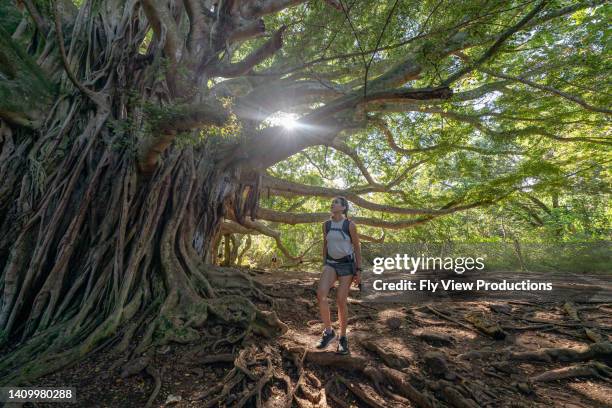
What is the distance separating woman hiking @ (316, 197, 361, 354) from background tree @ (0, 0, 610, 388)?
61cm

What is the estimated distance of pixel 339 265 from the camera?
246 centimetres

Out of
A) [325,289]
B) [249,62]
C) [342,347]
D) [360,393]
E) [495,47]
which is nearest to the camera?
[360,393]

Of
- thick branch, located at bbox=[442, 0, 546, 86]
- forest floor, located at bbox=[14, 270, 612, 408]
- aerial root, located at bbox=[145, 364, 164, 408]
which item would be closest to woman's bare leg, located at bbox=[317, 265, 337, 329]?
forest floor, located at bbox=[14, 270, 612, 408]

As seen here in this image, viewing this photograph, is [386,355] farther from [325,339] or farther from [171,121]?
[171,121]

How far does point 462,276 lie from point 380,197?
3.31m

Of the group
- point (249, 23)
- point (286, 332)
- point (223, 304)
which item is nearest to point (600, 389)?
point (286, 332)

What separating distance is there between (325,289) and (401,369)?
0.81 m

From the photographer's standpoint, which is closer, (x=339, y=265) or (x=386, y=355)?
(x=386, y=355)

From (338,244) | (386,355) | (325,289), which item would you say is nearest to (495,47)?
(338,244)

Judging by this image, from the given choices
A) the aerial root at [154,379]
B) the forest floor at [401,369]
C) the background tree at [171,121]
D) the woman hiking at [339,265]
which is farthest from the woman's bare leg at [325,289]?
the aerial root at [154,379]

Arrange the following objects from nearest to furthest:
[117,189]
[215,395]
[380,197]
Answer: [215,395]
[117,189]
[380,197]

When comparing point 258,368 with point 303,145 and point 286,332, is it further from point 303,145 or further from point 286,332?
point 303,145

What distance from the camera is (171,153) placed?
3686 mm

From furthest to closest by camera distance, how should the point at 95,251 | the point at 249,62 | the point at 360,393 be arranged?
the point at 249,62
the point at 95,251
the point at 360,393
